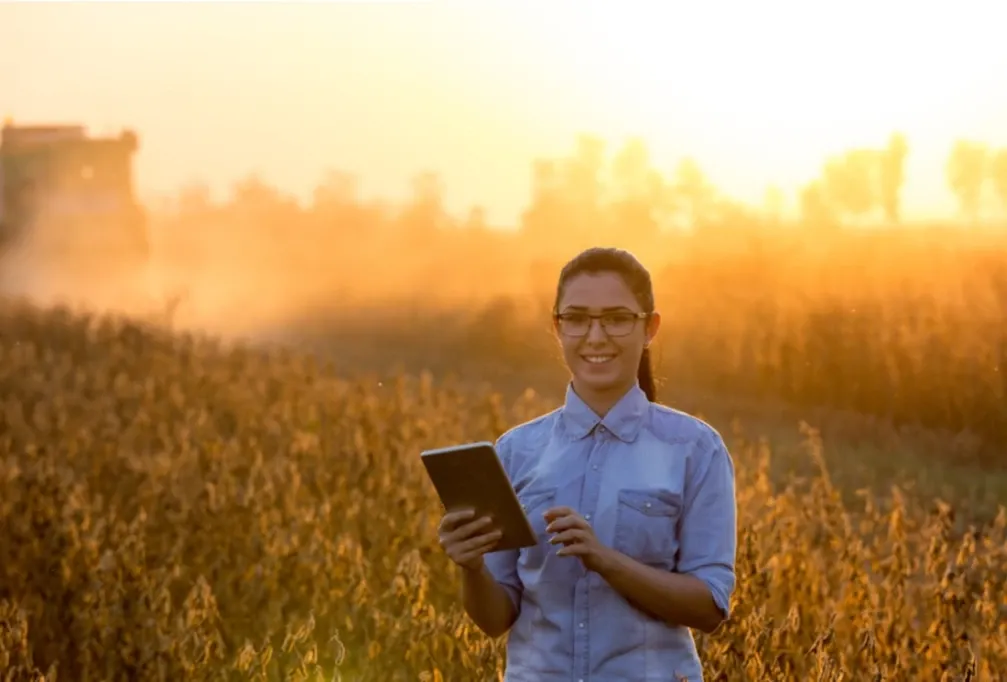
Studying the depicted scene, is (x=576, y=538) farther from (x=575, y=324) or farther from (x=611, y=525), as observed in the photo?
(x=575, y=324)

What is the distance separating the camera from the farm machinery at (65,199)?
25891 mm

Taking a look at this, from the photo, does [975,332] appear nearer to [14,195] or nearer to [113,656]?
[113,656]

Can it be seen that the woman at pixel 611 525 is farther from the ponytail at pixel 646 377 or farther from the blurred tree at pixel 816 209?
the blurred tree at pixel 816 209

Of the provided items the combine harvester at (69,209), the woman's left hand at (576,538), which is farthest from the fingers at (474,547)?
the combine harvester at (69,209)

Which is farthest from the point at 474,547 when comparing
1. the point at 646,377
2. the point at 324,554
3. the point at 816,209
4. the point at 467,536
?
the point at 816,209

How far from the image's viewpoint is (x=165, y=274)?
31.0m

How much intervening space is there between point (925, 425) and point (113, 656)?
10609 mm

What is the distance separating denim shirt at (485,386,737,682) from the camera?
3035mm

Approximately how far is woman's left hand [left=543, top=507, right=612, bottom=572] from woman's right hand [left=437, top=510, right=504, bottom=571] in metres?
0.13

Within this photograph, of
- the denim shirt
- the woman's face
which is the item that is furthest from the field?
the woman's face

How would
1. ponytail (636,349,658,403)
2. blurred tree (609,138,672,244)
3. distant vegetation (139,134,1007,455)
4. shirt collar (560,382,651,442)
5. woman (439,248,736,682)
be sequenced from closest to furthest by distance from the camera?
woman (439,248,736,682)
shirt collar (560,382,651,442)
ponytail (636,349,658,403)
distant vegetation (139,134,1007,455)
blurred tree (609,138,672,244)

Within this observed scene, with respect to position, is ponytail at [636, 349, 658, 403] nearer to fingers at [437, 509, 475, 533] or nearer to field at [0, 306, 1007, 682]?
fingers at [437, 509, 475, 533]

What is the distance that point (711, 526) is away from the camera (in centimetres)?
307

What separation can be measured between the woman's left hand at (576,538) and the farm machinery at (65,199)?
2402 centimetres
